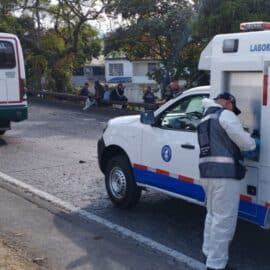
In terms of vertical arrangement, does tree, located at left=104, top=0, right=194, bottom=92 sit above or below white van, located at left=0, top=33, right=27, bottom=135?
above

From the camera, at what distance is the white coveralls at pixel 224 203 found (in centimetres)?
452

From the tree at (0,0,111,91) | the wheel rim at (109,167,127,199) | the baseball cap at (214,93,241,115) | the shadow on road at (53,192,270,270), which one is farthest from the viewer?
the tree at (0,0,111,91)

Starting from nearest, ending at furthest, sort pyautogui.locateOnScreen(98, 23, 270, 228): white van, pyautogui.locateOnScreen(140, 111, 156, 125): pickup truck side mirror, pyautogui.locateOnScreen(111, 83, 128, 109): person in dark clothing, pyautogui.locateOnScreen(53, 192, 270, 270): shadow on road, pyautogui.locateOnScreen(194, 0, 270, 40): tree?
1. pyautogui.locateOnScreen(98, 23, 270, 228): white van
2. pyautogui.locateOnScreen(53, 192, 270, 270): shadow on road
3. pyautogui.locateOnScreen(140, 111, 156, 125): pickup truck side mirror
4. pyautogui.locateOnScreen(194, 0, 270, 40): tree
5. pyautogui.locateOnScreen(111, 83, 128, 109): person in dark clothing

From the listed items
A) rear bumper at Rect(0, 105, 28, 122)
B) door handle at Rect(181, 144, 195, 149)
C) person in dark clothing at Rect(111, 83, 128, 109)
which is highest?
door handle at Rect(181, 144, 195, 149)

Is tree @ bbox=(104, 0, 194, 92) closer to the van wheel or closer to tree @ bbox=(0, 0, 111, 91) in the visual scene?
tree @ bbox=(0, 0, 111, 91)

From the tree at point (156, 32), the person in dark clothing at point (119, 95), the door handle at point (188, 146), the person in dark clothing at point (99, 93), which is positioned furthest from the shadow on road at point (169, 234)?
the person in dark clothing at point (99, 93)

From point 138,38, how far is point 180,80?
2.69 metres

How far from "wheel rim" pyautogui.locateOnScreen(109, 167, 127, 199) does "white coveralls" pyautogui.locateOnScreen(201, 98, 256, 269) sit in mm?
2290

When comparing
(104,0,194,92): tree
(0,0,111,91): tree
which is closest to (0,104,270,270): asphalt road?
(104,0,194,92): tree

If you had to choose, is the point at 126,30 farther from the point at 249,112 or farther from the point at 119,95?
the point at 249,112

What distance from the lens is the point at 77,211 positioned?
22.4 feet

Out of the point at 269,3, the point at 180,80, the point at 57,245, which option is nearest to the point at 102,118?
the point at 180,80

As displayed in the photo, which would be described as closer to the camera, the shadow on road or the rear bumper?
the shadow on road

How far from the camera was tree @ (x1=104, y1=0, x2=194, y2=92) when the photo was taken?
19938 mm
